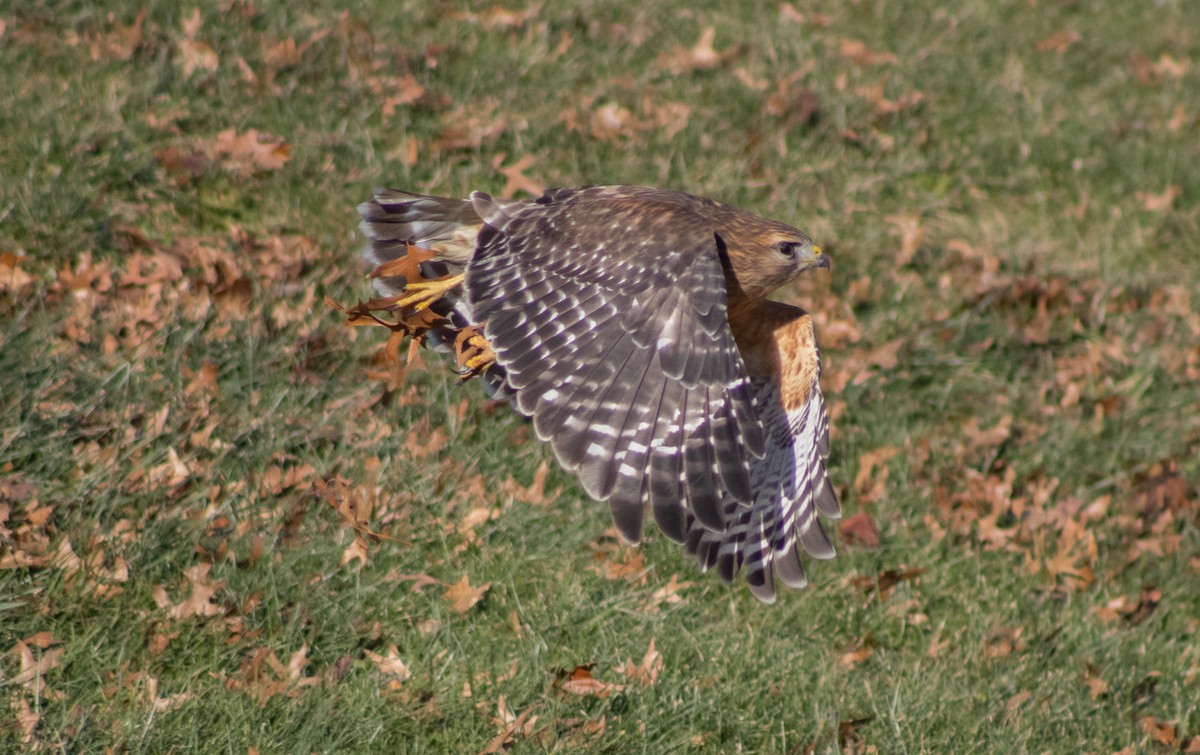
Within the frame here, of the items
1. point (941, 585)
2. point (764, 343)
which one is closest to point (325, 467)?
point (764, 343)

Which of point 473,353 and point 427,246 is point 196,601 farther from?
point 427,246

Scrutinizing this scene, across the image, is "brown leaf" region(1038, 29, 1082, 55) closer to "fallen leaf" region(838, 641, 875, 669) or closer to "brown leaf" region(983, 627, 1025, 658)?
"brown leaf" region(983, 627, 1025, 658)

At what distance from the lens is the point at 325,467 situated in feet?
17.6

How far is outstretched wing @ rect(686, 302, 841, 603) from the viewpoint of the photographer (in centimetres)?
539

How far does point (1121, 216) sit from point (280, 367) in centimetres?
590

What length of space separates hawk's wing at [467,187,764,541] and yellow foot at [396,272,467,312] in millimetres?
325

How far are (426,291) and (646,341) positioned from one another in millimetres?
1201

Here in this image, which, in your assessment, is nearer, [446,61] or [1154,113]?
[446,61]

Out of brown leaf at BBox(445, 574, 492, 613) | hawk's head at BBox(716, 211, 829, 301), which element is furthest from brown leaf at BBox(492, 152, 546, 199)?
brown leaf at BBox(445, 574, 492, 613)

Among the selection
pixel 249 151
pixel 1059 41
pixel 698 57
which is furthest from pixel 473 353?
pixel 1059 41

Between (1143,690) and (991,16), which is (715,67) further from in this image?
(1143,690)

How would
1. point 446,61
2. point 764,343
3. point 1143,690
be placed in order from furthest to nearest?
point 446,61 → point 1143,690 → point 764,343

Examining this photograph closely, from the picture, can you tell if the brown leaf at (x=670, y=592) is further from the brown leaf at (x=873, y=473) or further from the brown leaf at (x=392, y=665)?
the brown leaf at (x=873, y=473)

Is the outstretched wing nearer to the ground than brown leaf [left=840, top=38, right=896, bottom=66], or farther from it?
farther from it
